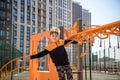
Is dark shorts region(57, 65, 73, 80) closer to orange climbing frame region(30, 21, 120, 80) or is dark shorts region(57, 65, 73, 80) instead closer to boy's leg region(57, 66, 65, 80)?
boy's leg region(57, 66, 65, 80)

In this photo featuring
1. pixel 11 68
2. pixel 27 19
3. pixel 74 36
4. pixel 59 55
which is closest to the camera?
pixel 59 55

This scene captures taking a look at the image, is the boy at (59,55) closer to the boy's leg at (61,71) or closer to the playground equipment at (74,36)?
the boy's leg at (61,71)

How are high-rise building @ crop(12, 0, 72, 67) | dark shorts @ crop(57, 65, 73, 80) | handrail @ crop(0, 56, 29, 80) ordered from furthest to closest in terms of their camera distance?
high-rise building @ crop(12, 0, 72, 67), handrail @ crop(0, 56, 29, 80), dark shorts @ crop(57, 65, 73, 80)

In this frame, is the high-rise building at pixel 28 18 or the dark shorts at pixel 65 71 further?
the high-rise building at pixel 28 18

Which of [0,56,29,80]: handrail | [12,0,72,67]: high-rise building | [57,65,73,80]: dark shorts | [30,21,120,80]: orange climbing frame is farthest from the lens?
[12,0,72,67]: high-rise building

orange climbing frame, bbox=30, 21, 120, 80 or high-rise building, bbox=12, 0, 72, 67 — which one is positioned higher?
high-rise building, bbox=12, 0, 72, 67

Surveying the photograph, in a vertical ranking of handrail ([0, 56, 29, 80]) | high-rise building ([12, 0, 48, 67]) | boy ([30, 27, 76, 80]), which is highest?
high-rise building ([12, 0, 48, 67])

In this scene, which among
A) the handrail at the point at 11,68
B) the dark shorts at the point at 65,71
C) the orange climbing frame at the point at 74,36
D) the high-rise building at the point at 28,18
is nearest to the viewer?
the dark shorts at the point at 65,71

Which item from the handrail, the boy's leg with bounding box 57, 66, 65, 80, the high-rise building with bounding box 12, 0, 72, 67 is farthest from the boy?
the high-rise building with bounding box 12, 0, 72, 67

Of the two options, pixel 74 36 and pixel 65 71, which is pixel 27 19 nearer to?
pixel 74 36

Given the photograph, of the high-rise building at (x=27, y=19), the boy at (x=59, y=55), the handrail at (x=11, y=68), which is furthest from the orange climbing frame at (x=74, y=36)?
the high-rise building at (x=27, y=19)

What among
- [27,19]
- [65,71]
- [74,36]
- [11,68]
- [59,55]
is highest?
[27,19]

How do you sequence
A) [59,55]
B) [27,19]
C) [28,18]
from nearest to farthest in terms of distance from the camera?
1. [59,55]
2. [27,19]
3. [28,18]

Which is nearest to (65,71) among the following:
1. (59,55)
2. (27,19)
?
(59,55)
